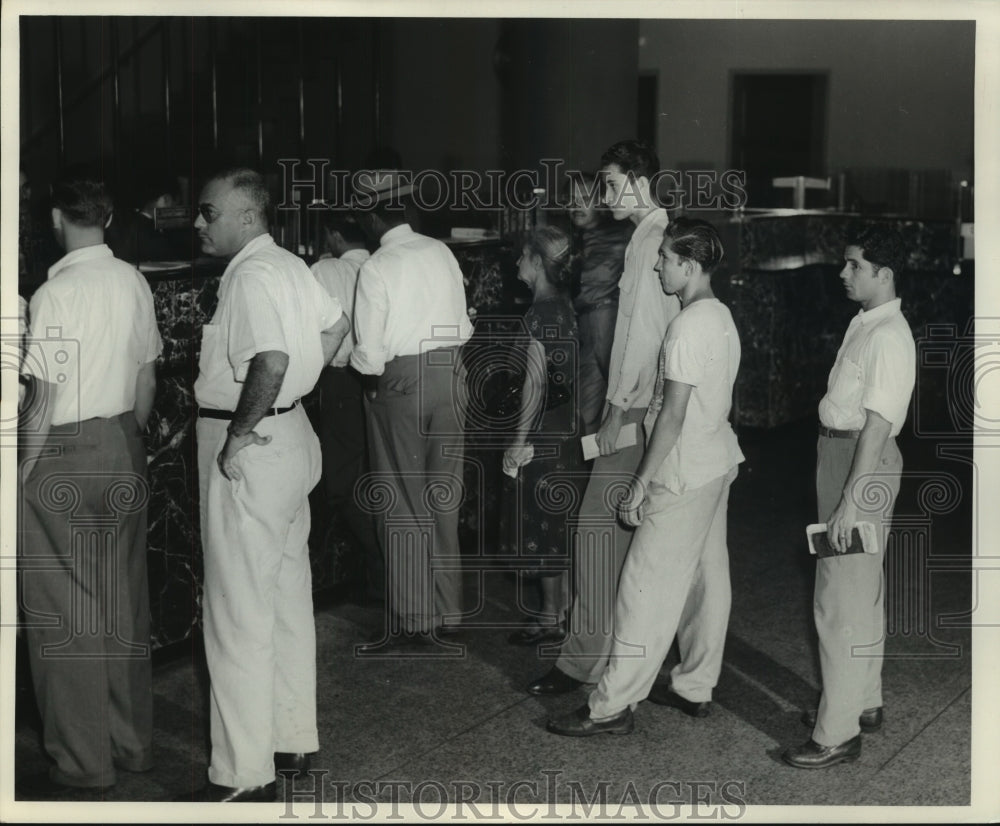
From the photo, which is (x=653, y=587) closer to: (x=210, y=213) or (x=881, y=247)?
(x=881, y=247)

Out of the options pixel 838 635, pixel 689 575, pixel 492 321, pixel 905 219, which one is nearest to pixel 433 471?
pixel 492 321

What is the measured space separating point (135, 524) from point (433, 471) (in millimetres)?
1522

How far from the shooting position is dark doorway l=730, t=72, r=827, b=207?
11.9 m

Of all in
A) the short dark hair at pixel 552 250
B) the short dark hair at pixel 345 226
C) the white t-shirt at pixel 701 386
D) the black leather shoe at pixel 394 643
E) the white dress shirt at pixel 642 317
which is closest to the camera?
the white t-shirt at pixel 701 386

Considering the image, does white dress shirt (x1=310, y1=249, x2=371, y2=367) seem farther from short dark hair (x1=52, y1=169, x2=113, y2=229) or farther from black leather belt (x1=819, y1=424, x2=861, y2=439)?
black leather belt (x1=819, y1=424, x2=861, y2=439)

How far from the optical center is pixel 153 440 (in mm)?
4598

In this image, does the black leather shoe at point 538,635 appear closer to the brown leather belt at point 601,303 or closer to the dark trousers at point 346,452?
the dark trousers at point 346,452

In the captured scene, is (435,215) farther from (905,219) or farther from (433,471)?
(905,219)

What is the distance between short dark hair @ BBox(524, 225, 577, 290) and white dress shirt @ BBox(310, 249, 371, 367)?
27.7 inches

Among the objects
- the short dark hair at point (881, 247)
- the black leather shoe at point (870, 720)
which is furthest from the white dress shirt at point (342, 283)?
the black leather shoe at point (870, 720)

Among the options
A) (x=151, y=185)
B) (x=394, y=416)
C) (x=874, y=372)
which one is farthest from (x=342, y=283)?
(x=151, y=185)

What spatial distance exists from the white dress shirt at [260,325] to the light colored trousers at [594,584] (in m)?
1.21

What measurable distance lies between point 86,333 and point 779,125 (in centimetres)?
912

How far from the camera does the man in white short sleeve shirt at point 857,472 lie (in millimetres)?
3867
